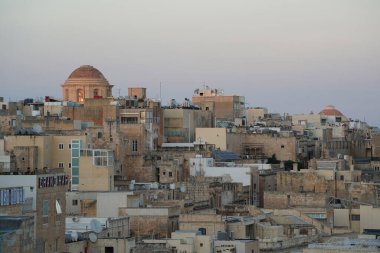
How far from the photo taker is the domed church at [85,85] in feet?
298

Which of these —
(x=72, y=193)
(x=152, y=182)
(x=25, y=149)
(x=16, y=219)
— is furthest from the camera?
(x=152, y=182)

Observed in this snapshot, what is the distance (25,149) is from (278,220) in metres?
12.1

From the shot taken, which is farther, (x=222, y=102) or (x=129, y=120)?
(x=222, y=102)

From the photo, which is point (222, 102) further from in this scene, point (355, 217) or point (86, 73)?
point (355, 217)

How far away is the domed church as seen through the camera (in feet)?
298

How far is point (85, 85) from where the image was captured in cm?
9100

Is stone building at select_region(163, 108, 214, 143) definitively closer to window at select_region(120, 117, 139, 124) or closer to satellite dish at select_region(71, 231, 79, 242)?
window at select_region(120, 117, 139, 124)

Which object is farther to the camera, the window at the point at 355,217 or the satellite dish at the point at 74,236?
the window at the point at 355,217

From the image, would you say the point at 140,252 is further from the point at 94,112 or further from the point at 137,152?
the point at 94,112

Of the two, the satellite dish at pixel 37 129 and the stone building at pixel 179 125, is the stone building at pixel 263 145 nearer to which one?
the stone building at pixel 179 125

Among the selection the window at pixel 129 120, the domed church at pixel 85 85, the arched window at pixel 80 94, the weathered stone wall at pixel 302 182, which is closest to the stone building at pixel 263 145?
the window at pixel 129 120

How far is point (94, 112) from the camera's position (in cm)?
7950

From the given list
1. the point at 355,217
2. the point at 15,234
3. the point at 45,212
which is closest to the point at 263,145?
the point at 355,217

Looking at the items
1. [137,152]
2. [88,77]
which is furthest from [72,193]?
[88,77]
